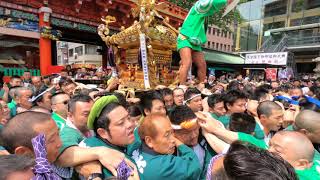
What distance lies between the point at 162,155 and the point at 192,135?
0.36 m

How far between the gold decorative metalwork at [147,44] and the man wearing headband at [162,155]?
179 inches

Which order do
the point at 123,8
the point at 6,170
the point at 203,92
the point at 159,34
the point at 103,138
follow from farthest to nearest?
the point at 123,8
the point at 159,34
the point at 203,92
the point at 103,138
the point at 6,170

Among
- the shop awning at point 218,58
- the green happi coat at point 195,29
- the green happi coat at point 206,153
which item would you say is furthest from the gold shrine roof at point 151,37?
the shop awning at point 218,58

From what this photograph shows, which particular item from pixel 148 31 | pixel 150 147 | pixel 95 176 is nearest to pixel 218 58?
pixel 148 31

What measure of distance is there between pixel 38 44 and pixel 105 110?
29.3ft

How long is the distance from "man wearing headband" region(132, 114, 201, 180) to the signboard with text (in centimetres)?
1441

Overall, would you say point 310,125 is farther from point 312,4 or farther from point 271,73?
point 312,4

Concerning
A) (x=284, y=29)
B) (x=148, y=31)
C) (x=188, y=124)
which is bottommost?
(x=188, y=124)

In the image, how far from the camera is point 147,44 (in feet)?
20.9

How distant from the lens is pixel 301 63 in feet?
78.3

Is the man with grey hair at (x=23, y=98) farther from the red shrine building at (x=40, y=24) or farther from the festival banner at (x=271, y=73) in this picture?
the festival banner at (x=271, y=73)

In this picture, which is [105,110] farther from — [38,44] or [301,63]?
[301,63]

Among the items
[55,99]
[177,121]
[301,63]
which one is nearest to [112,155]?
[177,121]

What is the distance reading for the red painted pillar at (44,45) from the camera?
859 cm
